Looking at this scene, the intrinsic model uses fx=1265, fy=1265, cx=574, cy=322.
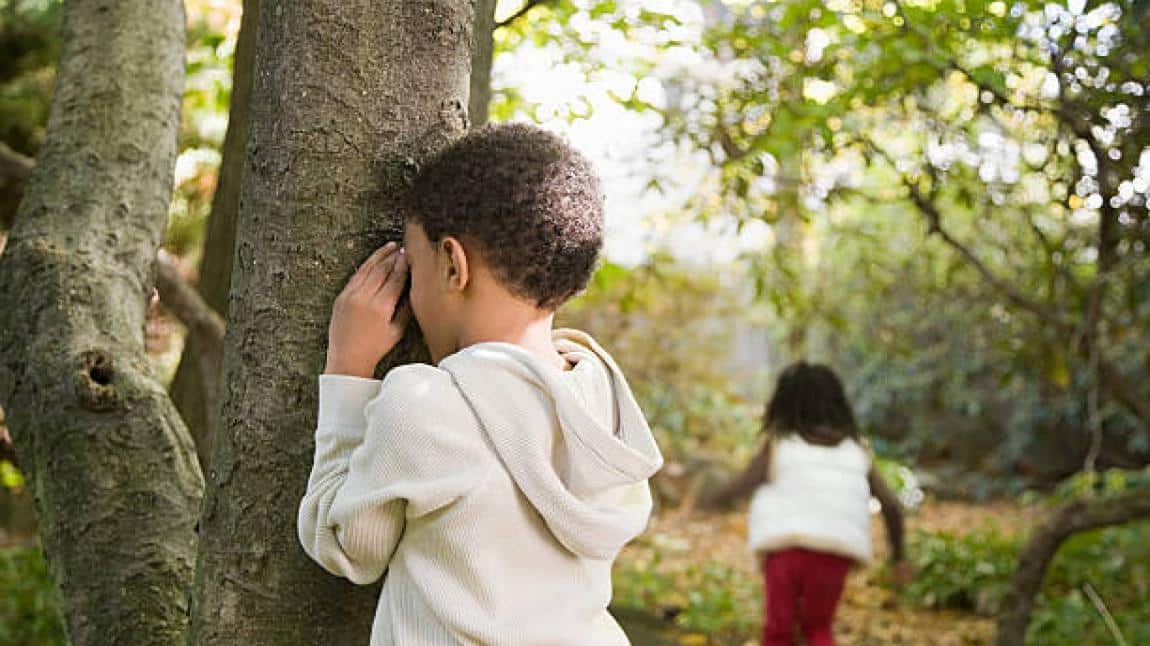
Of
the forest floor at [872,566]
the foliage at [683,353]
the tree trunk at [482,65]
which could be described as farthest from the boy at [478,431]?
the foliage at [683,353]

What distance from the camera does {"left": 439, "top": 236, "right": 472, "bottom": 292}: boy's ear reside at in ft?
5.63

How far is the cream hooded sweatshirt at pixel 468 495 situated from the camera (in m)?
1.59

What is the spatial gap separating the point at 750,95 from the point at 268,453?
3427 millimetres

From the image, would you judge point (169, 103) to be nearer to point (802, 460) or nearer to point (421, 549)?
point (421, 549)

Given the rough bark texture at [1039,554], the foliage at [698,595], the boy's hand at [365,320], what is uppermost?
the boy's hand at [365,320]

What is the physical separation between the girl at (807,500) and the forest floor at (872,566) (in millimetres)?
446

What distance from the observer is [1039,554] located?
5.12m

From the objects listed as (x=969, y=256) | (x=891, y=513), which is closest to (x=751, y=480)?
(x=891, y=513)

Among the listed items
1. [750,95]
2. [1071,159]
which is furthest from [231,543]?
[1071,159]

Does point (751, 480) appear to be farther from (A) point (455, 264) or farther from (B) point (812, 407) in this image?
(A) point (455, 264)

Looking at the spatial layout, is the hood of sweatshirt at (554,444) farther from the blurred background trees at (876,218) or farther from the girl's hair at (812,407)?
the girl's hair at (812,407)

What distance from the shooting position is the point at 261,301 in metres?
1.78

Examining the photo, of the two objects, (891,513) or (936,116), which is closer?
(936,116)

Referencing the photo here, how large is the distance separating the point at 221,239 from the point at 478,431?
3.07 metres
